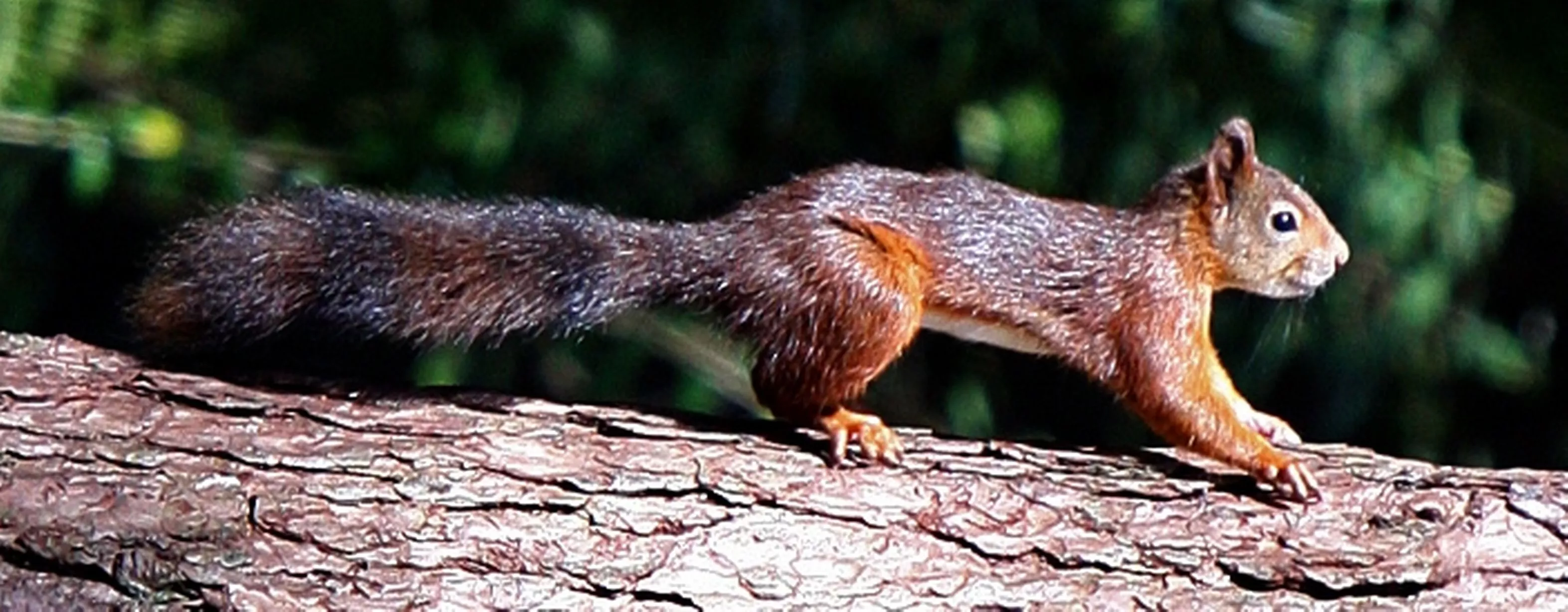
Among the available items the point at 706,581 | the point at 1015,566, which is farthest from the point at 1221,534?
the point at 706,581

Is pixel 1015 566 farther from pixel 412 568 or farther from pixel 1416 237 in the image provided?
pixel 1416 237

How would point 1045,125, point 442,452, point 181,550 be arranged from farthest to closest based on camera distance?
point 1045,125 → point 442,452 → point 181,550

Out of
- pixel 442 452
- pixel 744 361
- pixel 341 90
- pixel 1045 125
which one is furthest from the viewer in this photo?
pixel 341 90

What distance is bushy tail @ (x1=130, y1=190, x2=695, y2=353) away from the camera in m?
1.68

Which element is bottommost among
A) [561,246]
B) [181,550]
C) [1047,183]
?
[181,550]

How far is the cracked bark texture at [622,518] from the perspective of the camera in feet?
5.05

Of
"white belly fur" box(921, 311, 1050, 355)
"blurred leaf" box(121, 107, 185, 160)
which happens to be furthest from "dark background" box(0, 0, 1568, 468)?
"white belly fur" box(921, 311, 1050, 355)

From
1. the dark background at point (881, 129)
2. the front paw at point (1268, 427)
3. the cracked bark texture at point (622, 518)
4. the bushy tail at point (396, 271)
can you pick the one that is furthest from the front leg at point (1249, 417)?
the dark background at point (881, 129)

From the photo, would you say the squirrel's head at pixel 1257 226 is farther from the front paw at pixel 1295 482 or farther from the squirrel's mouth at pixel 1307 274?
the front paw at pixel 1295 482

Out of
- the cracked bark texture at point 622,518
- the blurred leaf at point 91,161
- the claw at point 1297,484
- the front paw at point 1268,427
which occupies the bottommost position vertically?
the cracked bark texture at point 622,518

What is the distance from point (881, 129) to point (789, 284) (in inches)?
34.2

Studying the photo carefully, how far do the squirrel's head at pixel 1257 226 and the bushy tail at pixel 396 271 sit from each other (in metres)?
0.45

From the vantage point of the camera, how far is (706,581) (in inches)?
61.7

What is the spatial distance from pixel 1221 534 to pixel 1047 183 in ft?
2.83
